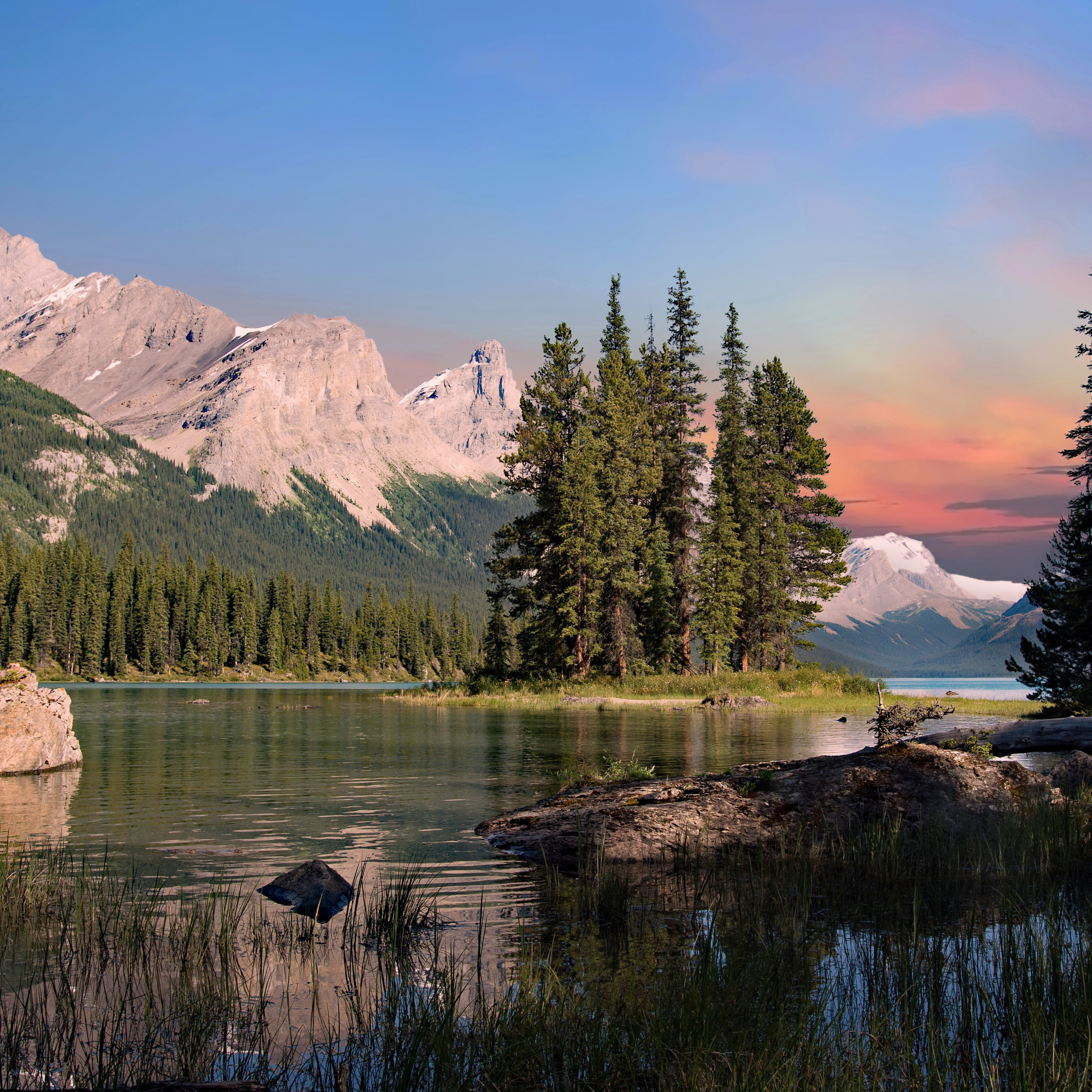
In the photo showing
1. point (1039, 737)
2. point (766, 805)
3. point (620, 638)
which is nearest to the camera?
point (766, 805)

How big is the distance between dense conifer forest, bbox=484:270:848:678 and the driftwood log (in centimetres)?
3576

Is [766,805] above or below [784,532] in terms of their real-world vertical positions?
below

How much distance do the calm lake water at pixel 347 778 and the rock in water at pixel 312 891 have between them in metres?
1.17

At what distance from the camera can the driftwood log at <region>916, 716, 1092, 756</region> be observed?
19.5 meters

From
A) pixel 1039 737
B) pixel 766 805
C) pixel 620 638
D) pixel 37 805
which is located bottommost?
pixel 37 805

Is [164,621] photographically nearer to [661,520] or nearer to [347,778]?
[661,520]

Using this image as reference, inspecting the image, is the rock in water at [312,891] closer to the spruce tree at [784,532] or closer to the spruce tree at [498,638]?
the spruce tree at [784,532]

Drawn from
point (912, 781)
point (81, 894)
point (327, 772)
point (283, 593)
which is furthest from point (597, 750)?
point (283, 593)

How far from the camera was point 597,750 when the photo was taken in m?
26.8

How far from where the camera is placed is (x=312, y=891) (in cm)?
1004

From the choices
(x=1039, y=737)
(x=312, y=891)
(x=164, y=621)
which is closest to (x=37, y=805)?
(x=312, y=891)

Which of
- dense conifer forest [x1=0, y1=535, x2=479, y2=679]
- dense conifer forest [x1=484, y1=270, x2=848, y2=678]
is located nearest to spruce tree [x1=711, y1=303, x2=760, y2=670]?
dense conifer forest [x1=484, y1=270, x2=848, y2=678]

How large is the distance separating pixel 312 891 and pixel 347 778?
41.6 ft

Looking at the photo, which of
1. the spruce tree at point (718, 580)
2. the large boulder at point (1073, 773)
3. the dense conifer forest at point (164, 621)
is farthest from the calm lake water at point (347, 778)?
the dense conifer forest at point (164, 621)
